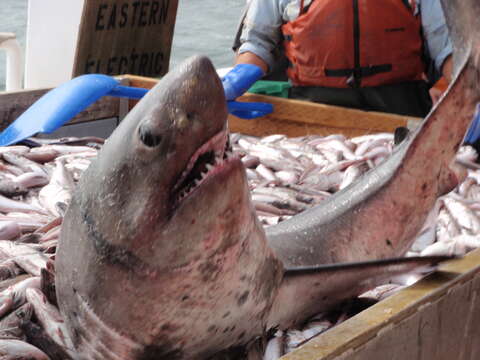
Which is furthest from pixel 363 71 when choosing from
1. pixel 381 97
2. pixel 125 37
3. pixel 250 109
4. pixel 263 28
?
pixel 125 37

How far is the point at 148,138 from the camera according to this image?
159cm

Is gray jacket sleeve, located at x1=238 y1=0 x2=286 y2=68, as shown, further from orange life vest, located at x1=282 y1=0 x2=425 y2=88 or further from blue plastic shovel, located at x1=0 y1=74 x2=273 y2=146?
blue plastic shovel, located at x1=0 y1=74 x2=273 y2=146

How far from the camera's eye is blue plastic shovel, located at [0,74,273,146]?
4625 mm

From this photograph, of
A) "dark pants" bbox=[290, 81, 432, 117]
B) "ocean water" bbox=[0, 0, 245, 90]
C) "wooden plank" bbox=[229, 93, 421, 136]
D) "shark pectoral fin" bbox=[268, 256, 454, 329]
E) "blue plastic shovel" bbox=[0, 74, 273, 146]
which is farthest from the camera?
"ocean water" bbox=[0, 0, 245, 90]

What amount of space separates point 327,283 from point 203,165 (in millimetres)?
698

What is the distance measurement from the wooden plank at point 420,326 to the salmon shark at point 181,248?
0.10 m

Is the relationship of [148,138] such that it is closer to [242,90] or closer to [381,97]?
[242,90]

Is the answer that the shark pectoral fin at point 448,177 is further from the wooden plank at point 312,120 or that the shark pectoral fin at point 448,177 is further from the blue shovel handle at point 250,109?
the blue shovel handle at point 250,109

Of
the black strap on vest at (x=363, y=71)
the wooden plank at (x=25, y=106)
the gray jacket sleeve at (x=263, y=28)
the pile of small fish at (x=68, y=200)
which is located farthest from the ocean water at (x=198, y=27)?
the pile of small fish at (x=68, y=200)

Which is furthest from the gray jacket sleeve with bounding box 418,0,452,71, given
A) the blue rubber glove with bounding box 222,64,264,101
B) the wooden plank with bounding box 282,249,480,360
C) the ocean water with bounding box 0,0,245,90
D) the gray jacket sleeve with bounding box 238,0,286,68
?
the ocean water with bounding box 0,0,245,90

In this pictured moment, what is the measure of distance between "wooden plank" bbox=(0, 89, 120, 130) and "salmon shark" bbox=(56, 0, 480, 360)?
3374 millimetres

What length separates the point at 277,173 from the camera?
13.1ft

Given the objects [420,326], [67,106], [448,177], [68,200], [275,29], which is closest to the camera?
[420,326]

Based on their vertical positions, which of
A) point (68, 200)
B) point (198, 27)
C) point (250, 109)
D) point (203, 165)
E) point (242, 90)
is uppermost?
point (203, 165)
